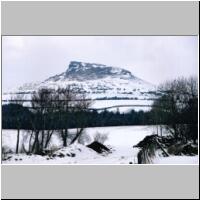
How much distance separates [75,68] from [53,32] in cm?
55

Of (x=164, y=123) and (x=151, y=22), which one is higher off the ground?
(x=151, y=22)

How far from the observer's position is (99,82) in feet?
18.7

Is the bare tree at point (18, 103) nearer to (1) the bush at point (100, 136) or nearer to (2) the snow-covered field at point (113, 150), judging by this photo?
(2) the snow-covered field at point (113, 150)

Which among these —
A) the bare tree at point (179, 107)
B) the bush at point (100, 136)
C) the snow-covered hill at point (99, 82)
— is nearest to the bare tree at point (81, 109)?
the snow-covered hill at point (99, 82)

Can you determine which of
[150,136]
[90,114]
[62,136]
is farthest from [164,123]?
[62,136]

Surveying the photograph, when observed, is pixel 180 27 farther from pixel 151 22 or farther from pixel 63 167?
pixel 63 167

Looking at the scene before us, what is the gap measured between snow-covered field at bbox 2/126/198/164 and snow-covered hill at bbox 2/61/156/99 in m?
0.47

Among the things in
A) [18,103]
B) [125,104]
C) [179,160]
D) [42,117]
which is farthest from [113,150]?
[18,103]

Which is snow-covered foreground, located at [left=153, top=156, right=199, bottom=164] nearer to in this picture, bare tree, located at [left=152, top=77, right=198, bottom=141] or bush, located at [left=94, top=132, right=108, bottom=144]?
bare tree, located at [left=152, top=77, right=198, bottom=141]

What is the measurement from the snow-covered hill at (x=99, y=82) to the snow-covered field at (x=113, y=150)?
0.47m

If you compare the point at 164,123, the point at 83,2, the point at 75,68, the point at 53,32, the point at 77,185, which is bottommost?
the point at 77,185

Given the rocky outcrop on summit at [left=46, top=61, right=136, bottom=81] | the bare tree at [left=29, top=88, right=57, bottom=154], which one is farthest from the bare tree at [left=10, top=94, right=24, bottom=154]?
the rocky outcrop on summit at [left=46, top=61, right=136, bottom=81]

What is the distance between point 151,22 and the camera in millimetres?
5398

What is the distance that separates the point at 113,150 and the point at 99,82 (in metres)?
0.94
